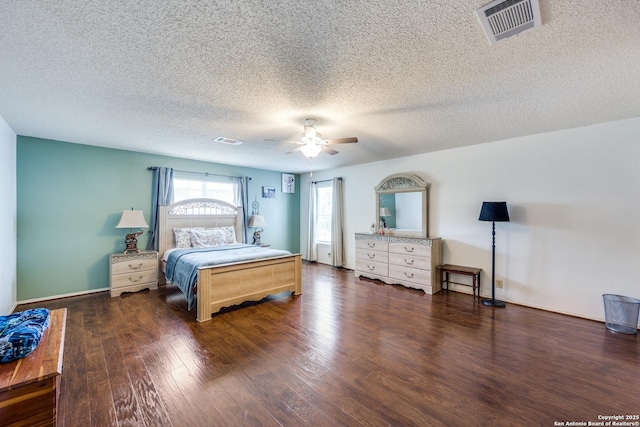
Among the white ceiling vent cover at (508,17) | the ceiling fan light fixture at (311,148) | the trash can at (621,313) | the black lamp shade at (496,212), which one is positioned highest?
the white ceiling vent cover at (508,17)

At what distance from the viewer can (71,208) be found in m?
4.17

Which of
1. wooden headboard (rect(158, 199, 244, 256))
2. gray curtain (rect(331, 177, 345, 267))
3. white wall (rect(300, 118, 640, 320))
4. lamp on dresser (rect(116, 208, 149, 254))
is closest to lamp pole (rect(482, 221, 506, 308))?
white wall (rect(300, 118, 640, 320))

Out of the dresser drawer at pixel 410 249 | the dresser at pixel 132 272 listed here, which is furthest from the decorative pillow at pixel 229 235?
the dresser drawer at pixel 410 249

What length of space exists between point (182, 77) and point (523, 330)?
14.4 ft

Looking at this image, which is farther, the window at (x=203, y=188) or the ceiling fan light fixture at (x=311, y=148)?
the window at (x=203, y=188)

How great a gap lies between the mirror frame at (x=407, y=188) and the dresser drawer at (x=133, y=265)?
4347 millimetres

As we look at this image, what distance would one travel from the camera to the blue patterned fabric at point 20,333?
4.76 ft

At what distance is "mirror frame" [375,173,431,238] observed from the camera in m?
4.86

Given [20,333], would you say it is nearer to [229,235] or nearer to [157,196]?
[157,196]

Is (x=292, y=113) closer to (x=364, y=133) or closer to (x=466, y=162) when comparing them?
(x=364, y=133)

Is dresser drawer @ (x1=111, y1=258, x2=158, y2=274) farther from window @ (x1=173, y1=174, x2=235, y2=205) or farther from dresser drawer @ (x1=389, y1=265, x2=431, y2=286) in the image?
dresser drawer @ (x1=389, y1=265, x2=431, y2=286)

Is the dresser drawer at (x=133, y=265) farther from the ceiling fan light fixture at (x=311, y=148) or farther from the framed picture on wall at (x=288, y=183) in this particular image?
the framed picture on wall at (x=288, y=183)

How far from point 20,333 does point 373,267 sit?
4.66 meters

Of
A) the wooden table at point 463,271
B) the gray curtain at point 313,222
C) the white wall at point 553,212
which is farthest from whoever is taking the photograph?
the gray curtain at point 313,222
